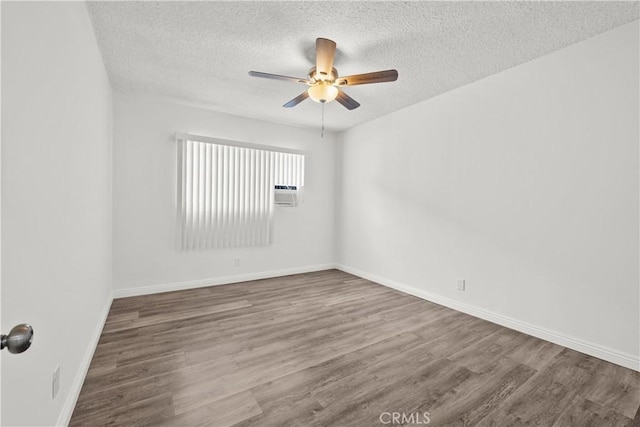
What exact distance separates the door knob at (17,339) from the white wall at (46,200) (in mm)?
403

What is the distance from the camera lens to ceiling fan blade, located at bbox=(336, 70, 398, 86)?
228 centimetres

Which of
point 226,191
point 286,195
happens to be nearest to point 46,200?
point 226,191

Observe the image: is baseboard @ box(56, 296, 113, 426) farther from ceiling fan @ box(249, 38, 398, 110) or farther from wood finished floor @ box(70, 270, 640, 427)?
ceiling fan @ box(249, 38, 398, 110)

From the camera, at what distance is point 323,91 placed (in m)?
2.59

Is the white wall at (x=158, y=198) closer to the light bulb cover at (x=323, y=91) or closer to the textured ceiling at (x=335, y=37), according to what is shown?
the textured ceiling at (x=335, y=37)

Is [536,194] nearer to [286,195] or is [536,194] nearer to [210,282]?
[286,195]

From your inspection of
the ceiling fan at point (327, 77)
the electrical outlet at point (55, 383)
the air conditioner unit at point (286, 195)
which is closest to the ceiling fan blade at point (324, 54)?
the ceiling fan at point (327, 77)

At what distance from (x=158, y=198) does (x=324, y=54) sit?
287 centimetres

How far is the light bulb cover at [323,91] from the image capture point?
257cm

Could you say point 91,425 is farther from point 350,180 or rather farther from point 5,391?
point 350,180

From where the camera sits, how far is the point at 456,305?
3316 millimetres

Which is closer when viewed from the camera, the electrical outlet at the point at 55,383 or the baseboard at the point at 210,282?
the electrical outlet at the point at 55,383

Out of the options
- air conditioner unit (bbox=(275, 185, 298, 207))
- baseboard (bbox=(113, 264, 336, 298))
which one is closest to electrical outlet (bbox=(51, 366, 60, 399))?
baseboard (bbox=(113, 264, 336, 298))

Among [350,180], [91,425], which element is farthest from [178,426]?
[350,180]
